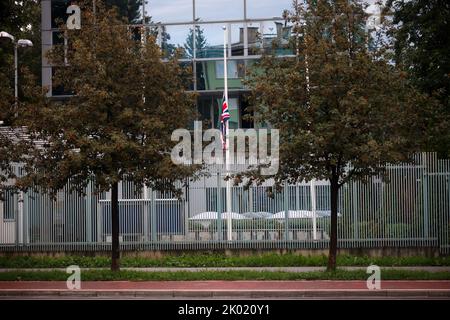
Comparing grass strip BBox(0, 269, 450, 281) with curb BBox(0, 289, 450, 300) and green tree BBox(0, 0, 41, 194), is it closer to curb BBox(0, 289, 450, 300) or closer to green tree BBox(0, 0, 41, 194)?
curb BBox(0, 289, 450, 300)

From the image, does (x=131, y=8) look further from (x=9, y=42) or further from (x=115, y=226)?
(x=115, y=226)

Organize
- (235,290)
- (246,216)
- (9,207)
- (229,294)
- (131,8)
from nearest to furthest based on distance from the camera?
(229,294), (235,290), (246,216), (9,207), (131,8)

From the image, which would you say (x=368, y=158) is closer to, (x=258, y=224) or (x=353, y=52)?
(x=353, y=52)

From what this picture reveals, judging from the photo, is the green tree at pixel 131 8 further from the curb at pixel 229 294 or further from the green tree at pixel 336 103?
the curb at pixel 229 294

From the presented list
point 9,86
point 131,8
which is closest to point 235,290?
point 9,86

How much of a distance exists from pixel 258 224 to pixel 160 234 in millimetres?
3160

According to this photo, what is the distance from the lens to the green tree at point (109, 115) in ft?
64.4

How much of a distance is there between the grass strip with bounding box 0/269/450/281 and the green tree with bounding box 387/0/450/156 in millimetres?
7666

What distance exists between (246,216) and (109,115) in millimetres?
6602

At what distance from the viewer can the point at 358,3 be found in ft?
66.3

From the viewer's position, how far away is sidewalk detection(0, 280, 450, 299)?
1733cm

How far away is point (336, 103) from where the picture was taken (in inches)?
766

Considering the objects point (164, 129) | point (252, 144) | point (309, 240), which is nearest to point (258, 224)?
point (309, 240)
